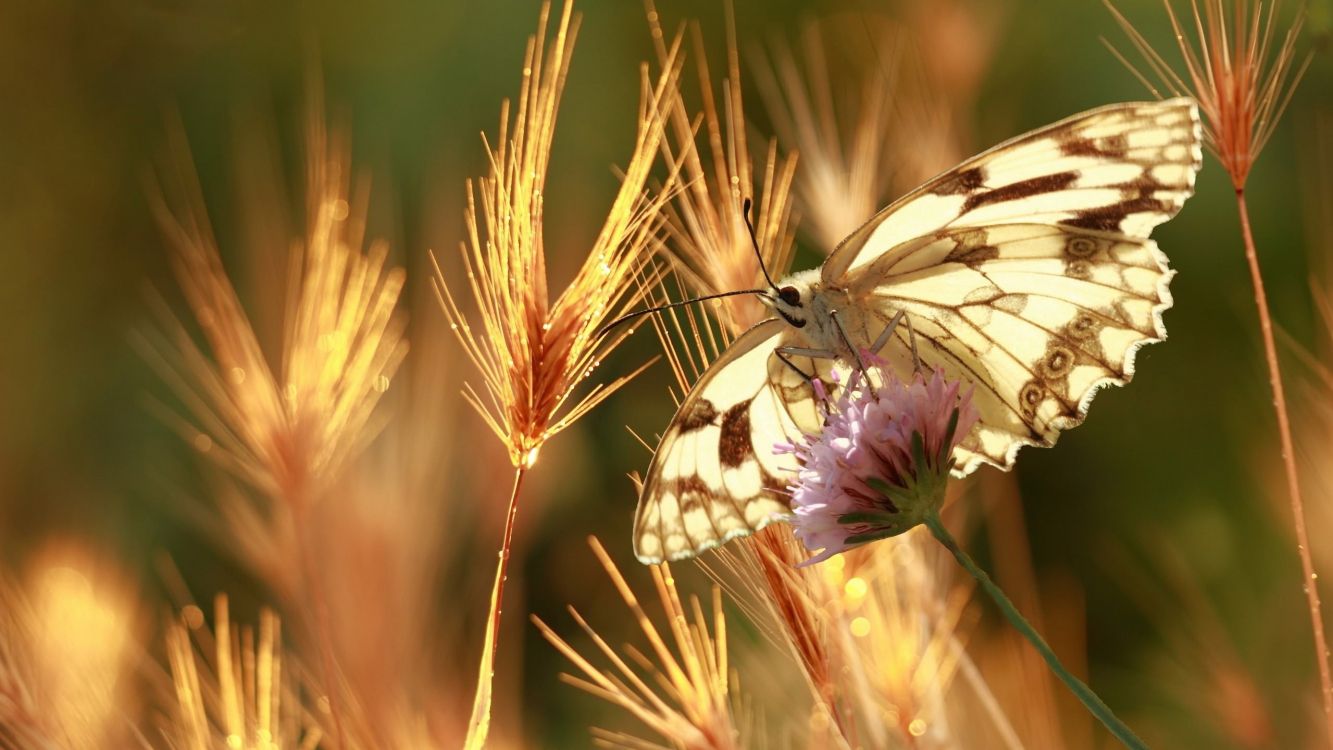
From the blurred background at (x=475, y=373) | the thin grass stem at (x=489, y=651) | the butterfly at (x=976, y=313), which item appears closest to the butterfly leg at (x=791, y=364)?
the butterfly at (x=976, y=313)

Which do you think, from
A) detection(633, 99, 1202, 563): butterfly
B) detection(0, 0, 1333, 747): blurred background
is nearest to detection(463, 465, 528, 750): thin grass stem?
detection(633, 99, 1202, 563): butterfly

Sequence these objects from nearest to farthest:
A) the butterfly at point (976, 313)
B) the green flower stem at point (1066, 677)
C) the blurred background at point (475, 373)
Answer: the green flower stem at point (1066, 677), the butterfly at point (976, 313), the blurred background at point (475, 373)

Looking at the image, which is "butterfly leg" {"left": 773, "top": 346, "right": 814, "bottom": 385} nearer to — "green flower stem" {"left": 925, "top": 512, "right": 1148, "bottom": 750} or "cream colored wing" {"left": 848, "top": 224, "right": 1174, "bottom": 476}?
"cream colored wing" {"left": 848, "top": 224, "right": 1174, "bottom": 476}

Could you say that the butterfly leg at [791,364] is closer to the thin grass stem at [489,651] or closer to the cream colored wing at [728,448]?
the cream colored wing at [728,448]

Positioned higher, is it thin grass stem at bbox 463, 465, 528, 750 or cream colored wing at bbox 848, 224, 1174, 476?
cream colored wing at bbox 848, 224, 1174, 476

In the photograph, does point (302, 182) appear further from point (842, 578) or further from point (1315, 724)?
point (1315, 724)

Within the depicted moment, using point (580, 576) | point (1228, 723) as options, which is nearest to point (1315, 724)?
point (1228, 723)
